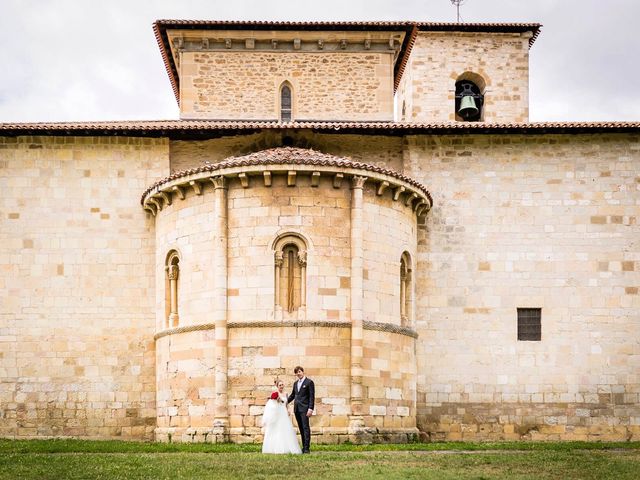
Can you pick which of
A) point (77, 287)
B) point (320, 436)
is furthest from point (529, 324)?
point (77, 287)

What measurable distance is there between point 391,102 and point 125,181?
8410 mm

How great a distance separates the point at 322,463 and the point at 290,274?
6837 millimetres

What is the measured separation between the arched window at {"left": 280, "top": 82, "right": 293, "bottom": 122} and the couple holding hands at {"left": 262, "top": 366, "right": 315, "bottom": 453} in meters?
11.8

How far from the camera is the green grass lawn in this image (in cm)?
1252

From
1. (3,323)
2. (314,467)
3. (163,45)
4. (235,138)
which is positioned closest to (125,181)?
(235,138)

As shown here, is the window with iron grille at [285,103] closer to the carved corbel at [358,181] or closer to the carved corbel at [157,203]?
the carved corbel at [157,203]

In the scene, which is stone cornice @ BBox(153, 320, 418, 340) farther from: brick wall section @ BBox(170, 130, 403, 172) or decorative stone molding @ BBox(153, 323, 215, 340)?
brick wall section @ BBox(170, 130, 403, 172)

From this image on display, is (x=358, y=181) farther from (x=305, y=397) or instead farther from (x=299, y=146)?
(x=305, y=397)

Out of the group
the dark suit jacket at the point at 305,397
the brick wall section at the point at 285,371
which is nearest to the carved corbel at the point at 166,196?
the brick wall section at the point at 285,371

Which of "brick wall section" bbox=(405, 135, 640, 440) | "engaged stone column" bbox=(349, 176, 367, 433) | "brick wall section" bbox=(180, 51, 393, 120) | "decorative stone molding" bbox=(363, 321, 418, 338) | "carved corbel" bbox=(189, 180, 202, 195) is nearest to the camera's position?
"engaged stone column" bbox=(349, 176, 367, 433)

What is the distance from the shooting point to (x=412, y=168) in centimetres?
2350

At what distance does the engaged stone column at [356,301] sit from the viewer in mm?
19234

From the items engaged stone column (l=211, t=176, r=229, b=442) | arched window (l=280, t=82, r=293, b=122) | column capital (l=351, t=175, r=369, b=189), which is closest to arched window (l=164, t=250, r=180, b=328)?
engaged stone column (l=211, t=176, r=229, b=442)

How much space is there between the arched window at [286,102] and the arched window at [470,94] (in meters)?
5.76
